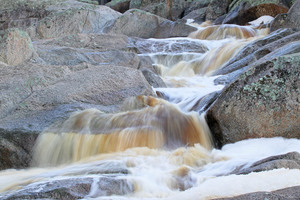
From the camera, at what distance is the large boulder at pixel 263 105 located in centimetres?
448

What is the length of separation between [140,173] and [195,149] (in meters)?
1.11

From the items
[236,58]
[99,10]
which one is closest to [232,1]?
[99,10]

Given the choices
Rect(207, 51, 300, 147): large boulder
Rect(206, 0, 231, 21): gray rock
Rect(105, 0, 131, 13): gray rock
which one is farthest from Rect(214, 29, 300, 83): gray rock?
Rect(105, 0, 131, 13): gray rock

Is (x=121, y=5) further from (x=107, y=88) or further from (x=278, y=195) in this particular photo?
(x=278, y=195)

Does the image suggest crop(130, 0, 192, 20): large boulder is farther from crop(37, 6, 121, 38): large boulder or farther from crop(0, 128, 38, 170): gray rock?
crop(0, 128, 38, 170): gray rock

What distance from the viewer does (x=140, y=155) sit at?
4.32 meters

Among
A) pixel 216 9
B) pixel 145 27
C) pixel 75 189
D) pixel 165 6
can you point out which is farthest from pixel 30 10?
pixel 75 189

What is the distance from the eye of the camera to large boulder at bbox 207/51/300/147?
4484 millimetres

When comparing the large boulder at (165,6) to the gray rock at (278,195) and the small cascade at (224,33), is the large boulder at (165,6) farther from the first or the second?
the gray rock at (278,195)

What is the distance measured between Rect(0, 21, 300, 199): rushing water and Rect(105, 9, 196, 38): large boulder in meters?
7.30

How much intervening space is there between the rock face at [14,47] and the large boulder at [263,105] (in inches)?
158

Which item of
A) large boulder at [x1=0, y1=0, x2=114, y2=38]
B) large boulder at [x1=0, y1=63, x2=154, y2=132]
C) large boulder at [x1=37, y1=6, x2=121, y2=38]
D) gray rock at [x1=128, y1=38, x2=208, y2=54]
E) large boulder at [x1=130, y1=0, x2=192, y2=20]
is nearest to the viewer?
large boulder at [x1=0, y1=63, x2=154, y2=132]

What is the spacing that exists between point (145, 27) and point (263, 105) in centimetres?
953

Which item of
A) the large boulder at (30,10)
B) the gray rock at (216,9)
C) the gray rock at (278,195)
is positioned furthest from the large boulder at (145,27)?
the gray rock at (278,195)
